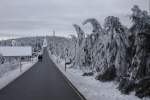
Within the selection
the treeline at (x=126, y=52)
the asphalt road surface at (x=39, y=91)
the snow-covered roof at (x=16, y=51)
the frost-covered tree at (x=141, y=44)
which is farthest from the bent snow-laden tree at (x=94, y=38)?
the snow-covered roof at (x=16, y=51)

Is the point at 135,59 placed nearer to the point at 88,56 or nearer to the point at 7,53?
the point at 88,56

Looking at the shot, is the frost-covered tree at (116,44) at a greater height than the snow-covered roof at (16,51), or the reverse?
the frost-covered tree at (116,44)

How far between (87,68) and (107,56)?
1643cm

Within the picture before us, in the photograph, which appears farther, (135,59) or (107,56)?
(107,56)

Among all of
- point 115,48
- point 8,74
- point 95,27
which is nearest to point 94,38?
point 95,27

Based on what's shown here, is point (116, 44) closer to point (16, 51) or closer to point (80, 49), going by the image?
point (80, 49)

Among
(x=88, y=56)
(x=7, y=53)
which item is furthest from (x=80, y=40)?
(x=7, y=53)

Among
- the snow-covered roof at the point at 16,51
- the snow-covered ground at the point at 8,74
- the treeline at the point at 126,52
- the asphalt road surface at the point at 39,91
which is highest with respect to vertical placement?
the treeline at the point at 126,52

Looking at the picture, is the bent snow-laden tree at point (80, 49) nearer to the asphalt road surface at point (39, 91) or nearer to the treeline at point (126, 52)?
the treeline at point (126, 52)

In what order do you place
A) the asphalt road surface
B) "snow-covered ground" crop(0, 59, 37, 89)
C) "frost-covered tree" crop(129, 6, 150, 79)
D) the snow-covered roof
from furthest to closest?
the snow-covered roof < "snow-covered ground" crop(0, 59, 37, 89) < "frost-covered tree" crop(129, 6, 150, 79) < the asphalt road surface

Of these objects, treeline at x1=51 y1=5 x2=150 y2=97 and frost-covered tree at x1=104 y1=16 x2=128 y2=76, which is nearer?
treeline at x1=51 y1=5 x2=150 y2=97

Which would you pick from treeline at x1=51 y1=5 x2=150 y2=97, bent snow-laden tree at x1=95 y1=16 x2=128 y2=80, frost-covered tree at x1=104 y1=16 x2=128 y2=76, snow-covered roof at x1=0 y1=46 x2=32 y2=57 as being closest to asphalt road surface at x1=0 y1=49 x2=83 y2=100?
treeline at x1=51 y1=5 x2=150 y2=97

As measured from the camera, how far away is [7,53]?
328ft

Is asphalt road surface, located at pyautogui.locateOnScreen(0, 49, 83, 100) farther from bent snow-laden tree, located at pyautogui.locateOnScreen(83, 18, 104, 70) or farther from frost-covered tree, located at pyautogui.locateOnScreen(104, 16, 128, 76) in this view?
bent snow-laden tree, located at pyautogui.locateOnScreen(83, 18, 104, 70)
